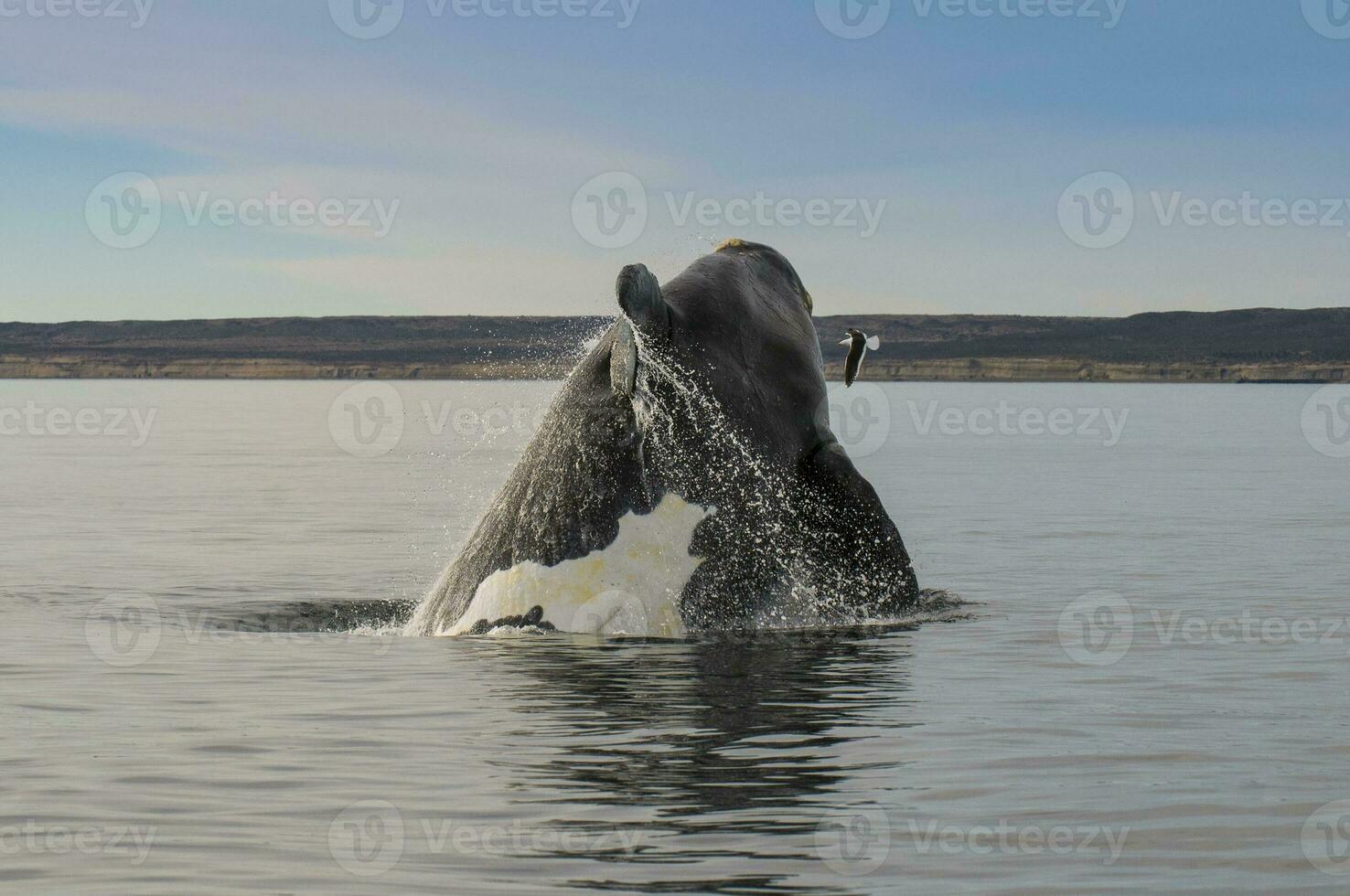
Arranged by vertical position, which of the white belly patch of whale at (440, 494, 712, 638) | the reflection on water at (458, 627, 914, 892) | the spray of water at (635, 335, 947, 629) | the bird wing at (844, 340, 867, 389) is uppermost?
the bird wing at (844, 340, 867, 389)

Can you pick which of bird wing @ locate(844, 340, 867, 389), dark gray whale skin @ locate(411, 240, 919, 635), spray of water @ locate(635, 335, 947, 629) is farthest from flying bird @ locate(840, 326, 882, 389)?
spray of water @ locate(635, 335, 947, 629)

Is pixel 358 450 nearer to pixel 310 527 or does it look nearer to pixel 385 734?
pixel 310 527

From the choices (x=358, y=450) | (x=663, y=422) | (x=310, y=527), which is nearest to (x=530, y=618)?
(x=663, y=422)

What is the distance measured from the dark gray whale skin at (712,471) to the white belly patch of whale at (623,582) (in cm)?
9

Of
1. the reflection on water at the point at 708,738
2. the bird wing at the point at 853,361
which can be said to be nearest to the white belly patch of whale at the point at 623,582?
the reflection on water at the point at 708,738

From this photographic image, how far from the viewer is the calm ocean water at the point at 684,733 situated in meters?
8.18

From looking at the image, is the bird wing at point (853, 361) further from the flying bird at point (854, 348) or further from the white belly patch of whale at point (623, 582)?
the white belly patch of whale at point (623, 582)

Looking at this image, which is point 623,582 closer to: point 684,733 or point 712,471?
point 712,471

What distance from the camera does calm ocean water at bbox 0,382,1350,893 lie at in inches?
322

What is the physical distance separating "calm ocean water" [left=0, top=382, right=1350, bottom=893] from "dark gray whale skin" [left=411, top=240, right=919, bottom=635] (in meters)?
0.64

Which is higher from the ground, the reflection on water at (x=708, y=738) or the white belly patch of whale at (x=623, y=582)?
the white belly patch of whale at (x=623, y=582)

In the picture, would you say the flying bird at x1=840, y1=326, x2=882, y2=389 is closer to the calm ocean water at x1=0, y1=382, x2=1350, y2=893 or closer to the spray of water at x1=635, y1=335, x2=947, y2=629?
the calm ocean water at x1=0, y1=382, x2=1350, y2=893

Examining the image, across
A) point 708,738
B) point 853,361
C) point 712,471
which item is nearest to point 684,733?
point 708,738

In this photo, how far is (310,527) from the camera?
29344 millimetres
